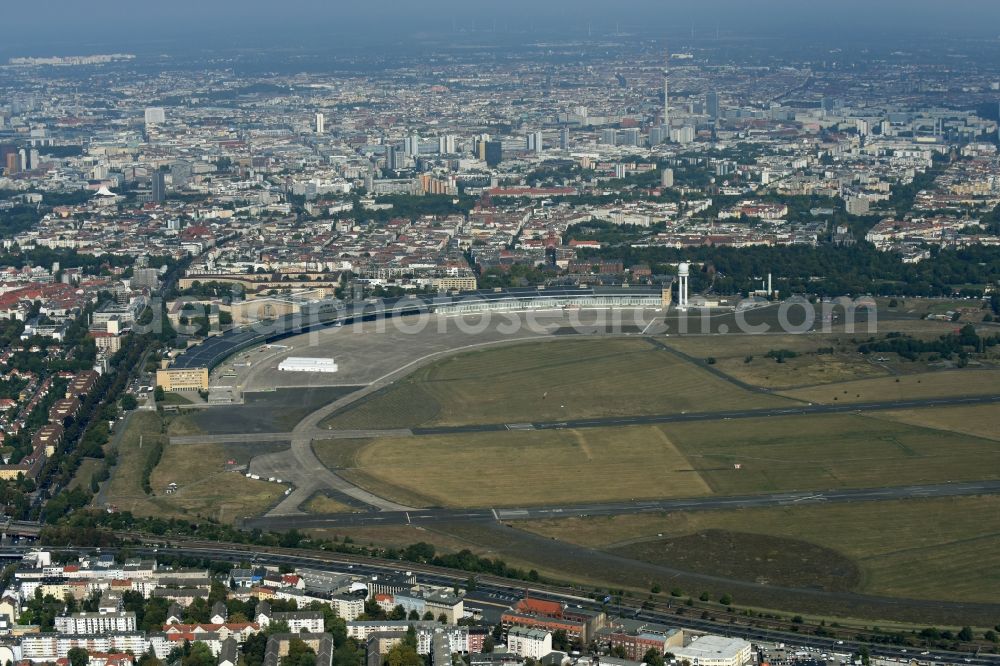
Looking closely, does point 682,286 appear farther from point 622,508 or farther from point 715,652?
point 715,652

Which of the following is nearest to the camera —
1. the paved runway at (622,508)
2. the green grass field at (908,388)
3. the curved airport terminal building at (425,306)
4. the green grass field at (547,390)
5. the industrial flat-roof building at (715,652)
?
the industrial flat-roof building at (715,652)

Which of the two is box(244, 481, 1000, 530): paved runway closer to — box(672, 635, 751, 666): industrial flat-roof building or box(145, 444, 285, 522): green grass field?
box(145, 444, 285, 522): green grass field

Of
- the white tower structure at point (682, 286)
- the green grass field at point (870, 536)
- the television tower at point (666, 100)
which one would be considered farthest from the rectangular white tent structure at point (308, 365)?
the television tower at point (666, 100)

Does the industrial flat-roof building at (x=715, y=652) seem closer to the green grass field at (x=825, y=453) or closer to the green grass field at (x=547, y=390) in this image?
the green grass field at (x=825, y=453)

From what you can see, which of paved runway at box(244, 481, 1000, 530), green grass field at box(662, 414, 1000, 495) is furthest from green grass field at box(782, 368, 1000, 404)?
paved runway at box(244, 481, 1000, 530)

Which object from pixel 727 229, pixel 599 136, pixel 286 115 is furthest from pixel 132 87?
pixel 727 229
